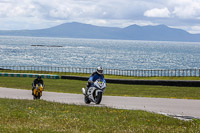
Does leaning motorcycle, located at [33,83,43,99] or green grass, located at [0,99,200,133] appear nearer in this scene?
green grass, located at [0,99,200,133]

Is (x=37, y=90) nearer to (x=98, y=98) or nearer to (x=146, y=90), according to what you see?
(x=98, y=98)

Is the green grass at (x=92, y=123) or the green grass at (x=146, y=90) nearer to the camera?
the green grass at (x=92, y=123)

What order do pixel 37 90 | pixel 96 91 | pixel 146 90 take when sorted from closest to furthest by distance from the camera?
pixel 96 91 → pixel 37 90 → pixel 146 90

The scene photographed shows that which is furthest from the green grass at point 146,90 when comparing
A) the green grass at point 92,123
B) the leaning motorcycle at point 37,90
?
the green grass at point 92,123

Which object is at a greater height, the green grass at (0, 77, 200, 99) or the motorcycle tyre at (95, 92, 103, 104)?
the motorcycle tyre at (95, 92, 103, 104)

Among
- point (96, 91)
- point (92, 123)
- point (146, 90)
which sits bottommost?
point (146, 90)

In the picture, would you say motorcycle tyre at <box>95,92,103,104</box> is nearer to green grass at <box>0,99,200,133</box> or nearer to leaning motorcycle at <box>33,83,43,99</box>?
leaning motorcycle at <box>33,83,43,99</box>

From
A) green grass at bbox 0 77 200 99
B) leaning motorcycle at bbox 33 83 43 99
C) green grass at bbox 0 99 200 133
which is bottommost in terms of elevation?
green grass at bbox 0 77 200 99

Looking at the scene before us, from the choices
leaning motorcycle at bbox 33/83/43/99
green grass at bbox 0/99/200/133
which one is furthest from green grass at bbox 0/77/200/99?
green grass at bbox 0/99/200/133

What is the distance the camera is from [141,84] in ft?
138

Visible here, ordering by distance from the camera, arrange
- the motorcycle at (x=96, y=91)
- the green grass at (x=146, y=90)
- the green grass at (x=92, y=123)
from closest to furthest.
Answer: the green grass at (x=92, y=123)
the motorcycle at (x=96, y=91)
the green grass at (x=146, y=90)

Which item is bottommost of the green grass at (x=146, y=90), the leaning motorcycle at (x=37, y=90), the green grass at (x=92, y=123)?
the green grass at (x=146, y=90)

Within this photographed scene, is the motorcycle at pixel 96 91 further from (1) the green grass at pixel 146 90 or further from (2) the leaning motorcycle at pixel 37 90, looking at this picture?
(1) the green grass at pixel 146 90

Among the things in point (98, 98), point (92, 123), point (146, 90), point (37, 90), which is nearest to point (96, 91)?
point (98, 98)
